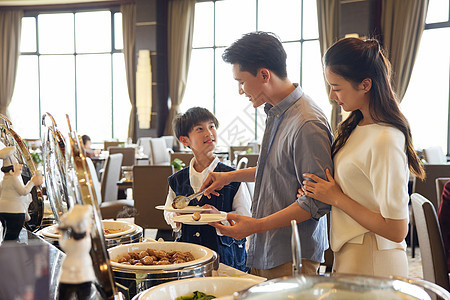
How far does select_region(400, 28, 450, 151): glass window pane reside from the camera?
7598 millimetres

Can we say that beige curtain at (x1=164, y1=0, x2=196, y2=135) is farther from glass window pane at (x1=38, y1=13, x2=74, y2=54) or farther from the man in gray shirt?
the man in gray shirt

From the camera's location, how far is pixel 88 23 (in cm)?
1074

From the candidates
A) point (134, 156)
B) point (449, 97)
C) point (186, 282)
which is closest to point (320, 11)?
point (449, 97)

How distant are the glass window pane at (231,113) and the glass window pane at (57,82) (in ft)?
11.5

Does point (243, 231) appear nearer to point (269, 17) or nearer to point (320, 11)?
point (320, 11)

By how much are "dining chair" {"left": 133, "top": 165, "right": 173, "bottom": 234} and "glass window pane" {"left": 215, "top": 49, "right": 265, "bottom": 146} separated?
17.0 feet

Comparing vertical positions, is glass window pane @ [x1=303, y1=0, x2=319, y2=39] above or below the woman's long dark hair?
above

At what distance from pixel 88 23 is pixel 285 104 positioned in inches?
398

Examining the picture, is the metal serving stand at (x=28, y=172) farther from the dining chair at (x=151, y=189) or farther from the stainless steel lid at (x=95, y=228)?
the dining chair at (x=151, y=189)

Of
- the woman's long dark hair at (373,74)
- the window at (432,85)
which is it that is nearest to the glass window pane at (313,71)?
the window at (432,85)

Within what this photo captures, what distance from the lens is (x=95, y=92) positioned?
10.9m

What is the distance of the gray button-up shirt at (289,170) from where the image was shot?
4.53 feet


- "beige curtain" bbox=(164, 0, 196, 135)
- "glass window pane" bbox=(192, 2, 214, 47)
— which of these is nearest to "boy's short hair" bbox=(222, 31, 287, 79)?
"beige curtain" bbox=(164, 0, 196, 135)

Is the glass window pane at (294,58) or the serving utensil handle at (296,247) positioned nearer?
the serving utensil handle at (296,247)
